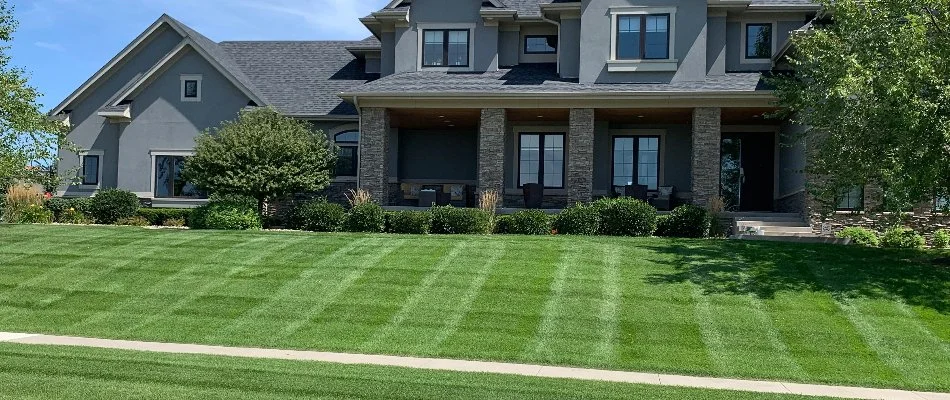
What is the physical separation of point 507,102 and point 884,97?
10.8 meters

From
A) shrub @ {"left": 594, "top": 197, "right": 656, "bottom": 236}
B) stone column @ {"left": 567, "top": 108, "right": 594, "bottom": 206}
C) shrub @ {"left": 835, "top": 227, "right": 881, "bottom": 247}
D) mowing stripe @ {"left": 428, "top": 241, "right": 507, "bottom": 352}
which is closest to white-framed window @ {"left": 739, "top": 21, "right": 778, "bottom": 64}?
stone column @ {"left": 567, "top": 108, "right": 594, "bottom": 206}

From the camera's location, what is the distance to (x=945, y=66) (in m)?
14.4

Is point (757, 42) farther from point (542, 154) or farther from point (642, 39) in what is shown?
point (542, 154)

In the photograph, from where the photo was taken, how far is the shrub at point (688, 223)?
20.7m

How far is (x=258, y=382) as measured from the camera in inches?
355

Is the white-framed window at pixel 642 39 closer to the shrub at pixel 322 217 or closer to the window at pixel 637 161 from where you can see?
the window at pixel 637 161

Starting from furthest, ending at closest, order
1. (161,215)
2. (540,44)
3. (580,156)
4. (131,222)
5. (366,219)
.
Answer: (540,44), (161,215), (131,222), (580,156), (366,219)

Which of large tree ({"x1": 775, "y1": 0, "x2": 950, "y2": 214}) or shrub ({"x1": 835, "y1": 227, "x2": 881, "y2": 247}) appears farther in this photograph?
shrub ({"x1": 835, "y1": 227, "x2": 881, "y2": 247})

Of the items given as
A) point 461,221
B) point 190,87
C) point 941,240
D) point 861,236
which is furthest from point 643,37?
point 190,87

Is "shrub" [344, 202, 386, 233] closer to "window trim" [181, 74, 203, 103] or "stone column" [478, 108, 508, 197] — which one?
"stone column" [478, 108, 508, 197]

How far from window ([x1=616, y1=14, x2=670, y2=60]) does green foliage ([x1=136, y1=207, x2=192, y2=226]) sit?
1333cm

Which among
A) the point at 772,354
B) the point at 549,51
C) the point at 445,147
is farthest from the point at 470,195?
the point at 772,354

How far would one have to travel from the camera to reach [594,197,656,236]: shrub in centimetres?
2052

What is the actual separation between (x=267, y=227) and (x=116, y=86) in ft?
30.1
